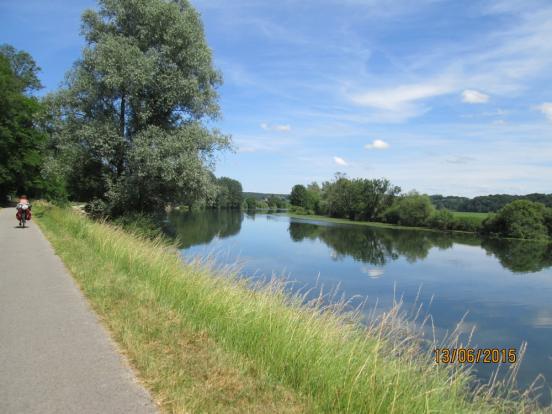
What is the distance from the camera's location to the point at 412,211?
92.0m

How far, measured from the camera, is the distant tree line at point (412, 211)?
7006 centimetres

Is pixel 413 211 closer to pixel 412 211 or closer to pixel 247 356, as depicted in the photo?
pixel 412 211

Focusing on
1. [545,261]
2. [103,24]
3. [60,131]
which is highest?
[103,24]

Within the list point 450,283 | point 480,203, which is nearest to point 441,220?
point 480,203

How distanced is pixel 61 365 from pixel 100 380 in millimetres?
574

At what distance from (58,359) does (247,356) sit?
197 centimetres

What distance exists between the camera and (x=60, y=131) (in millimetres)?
20016

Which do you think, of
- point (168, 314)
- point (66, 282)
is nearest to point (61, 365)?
point (168, 314)

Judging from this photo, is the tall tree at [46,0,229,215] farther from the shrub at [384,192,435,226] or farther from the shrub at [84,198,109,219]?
the shrub at [384,192,435,226]

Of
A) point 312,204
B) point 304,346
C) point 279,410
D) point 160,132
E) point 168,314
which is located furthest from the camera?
point 312,204

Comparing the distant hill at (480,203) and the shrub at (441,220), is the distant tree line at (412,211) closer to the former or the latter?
the shrub at (441,220)

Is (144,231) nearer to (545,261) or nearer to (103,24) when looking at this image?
(103,24)

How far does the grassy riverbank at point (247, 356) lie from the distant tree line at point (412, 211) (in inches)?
2860
